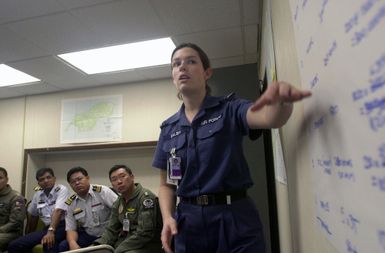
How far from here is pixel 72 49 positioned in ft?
8.89

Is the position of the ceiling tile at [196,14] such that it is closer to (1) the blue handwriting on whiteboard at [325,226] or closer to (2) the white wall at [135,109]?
(2) the white wall at [135,109]

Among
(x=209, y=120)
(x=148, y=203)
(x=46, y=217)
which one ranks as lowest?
(x=46, y=217)

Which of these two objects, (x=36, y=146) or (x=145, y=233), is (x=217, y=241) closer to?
(x=145, y=233)

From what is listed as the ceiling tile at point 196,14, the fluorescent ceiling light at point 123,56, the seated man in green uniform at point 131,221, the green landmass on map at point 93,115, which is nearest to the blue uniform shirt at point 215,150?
the ceiling tile at point 196,14

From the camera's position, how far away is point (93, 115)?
3.79m

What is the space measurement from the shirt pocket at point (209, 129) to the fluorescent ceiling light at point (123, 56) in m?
1.94

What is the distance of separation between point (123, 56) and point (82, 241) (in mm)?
1929

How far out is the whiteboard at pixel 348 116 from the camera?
31 centimetres

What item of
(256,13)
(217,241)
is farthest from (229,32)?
(217,241)

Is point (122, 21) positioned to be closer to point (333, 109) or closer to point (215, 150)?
point (215, 150)

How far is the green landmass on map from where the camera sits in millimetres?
3766

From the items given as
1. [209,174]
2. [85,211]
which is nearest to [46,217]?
[85,211]

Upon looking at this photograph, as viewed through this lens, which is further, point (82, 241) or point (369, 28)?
point (82, 241)

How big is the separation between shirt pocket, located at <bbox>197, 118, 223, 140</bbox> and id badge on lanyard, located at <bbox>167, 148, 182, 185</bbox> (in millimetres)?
117
